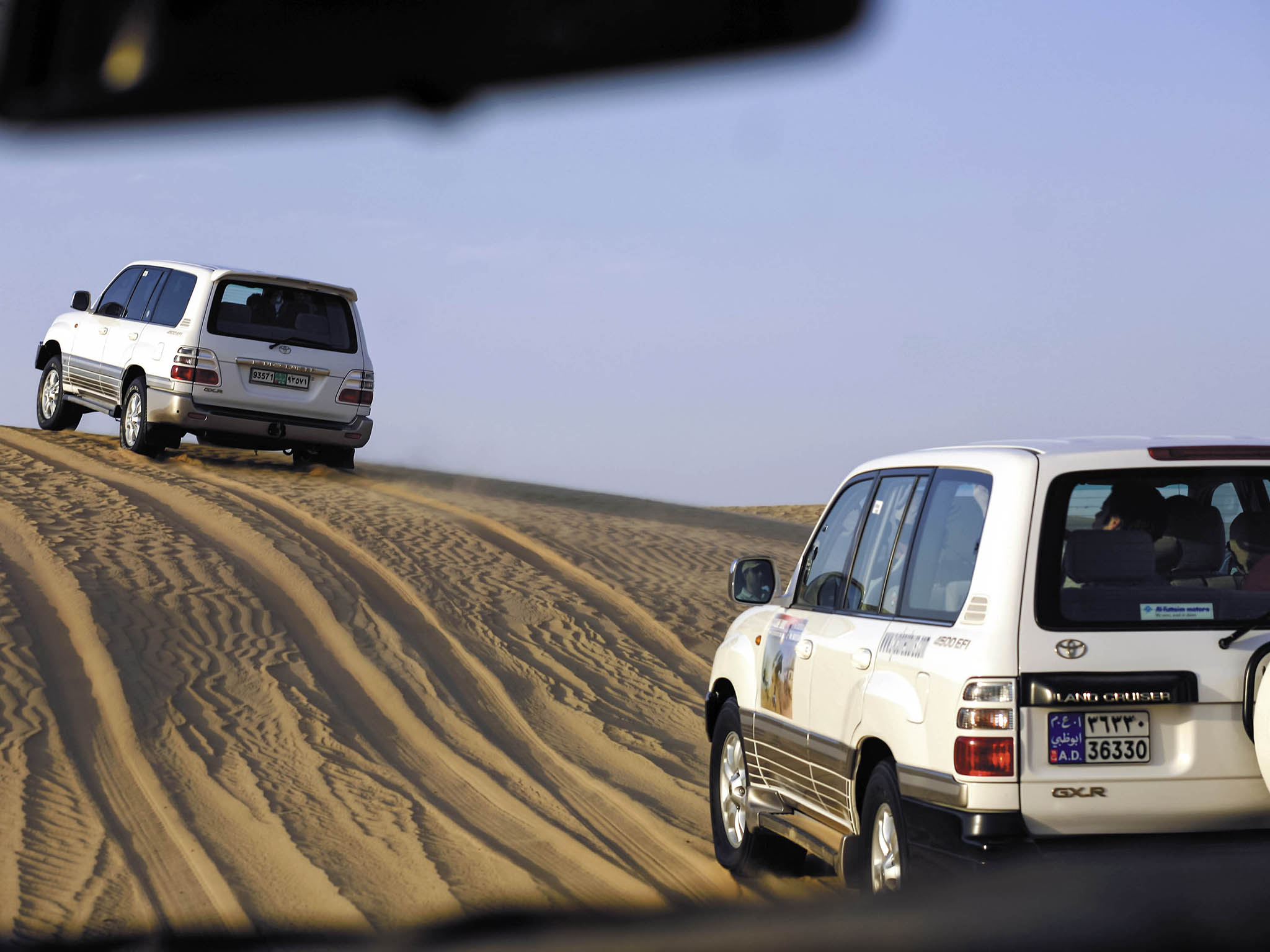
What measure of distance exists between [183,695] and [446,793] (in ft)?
10.6

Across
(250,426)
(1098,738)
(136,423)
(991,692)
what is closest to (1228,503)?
(1098,738)

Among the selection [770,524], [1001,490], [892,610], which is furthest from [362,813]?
[770,524]

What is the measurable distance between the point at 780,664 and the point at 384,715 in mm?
5700

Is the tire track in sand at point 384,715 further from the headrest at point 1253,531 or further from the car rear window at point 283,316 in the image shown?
the headrest at point 1253,531

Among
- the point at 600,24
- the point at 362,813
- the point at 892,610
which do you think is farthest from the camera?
the point at 362,813

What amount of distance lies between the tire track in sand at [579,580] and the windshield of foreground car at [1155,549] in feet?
25.7

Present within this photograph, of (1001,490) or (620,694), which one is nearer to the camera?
(1001,490)

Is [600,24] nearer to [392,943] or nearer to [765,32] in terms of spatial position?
[765,32]

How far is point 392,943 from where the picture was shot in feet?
4.04

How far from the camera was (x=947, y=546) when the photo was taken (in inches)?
201

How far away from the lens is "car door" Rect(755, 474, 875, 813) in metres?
6.02

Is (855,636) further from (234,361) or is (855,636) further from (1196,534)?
(234,361)

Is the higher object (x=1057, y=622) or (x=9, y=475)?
(x=1057, y=622)

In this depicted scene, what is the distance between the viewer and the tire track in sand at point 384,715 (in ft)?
23.7
